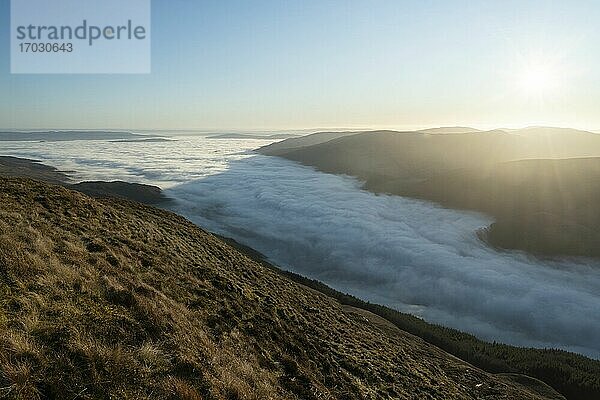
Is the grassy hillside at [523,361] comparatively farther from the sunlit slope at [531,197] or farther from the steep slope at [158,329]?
the sunlit slope at [531,197]

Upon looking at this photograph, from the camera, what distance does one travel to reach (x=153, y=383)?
7.46m

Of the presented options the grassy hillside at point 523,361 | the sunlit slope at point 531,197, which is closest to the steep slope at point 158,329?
the grassy hillside at point 523,361

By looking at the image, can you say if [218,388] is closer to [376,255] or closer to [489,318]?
[489,318]

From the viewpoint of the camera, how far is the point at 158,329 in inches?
380

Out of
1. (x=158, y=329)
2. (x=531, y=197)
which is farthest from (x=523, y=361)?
(x=531, y=197)

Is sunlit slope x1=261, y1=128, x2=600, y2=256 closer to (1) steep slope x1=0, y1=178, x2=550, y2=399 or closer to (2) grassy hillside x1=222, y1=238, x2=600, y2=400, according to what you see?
(2) grassy hillside x1=222, y1=238, x2=600, y2=400

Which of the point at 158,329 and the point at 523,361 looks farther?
the point at 523,361

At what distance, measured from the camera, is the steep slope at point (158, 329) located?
7285mm

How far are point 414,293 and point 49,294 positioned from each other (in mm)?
53672

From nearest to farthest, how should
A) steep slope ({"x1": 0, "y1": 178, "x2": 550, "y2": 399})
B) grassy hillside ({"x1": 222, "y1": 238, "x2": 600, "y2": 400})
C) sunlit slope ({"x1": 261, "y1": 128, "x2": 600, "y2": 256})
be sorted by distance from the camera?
steep slope ({"x1": 0, "y1": 178, "x2": 550, "y2": 399}), grassy hillside ({"x1": 222, "y1": 238, "x2": 600, "y2": 400}), sunlit slope ({"x1": 261, "y1": 128, "x2": 600, "y2": 256})

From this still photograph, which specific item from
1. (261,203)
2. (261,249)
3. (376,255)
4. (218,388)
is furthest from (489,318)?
(261,203)

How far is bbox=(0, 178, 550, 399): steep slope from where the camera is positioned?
23.9 ft

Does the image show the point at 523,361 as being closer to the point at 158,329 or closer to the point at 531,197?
the point at 158,329

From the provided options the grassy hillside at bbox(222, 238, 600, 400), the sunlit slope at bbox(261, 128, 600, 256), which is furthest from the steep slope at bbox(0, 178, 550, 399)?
the sunlit slope at bbox(261, 128, 600, 256)
